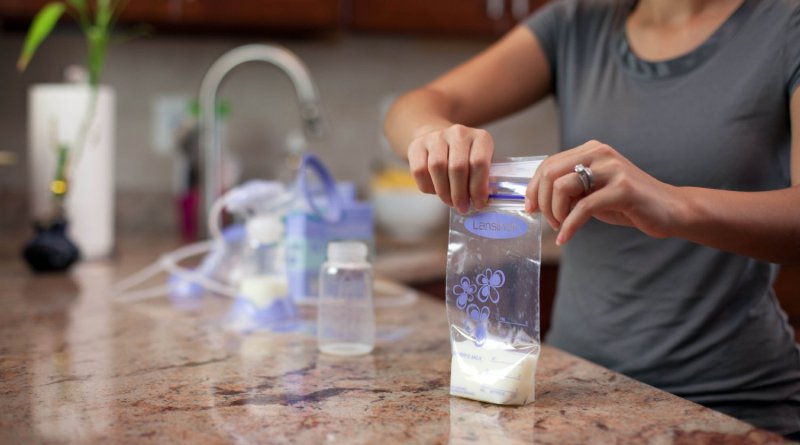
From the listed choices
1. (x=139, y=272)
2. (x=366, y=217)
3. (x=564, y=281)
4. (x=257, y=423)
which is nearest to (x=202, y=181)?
(x=139, y=272)

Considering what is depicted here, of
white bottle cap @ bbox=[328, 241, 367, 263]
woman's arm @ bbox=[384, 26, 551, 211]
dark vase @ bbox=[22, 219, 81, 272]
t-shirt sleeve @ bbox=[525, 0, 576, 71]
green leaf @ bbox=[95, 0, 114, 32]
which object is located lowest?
dark vase @ bbox=[22, 219, 81, 272]

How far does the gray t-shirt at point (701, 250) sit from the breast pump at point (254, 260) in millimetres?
437

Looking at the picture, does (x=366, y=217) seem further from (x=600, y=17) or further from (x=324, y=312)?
(x=600, y=17)

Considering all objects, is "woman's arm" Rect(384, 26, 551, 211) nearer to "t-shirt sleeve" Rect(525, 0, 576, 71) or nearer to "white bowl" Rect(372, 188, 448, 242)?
"t-shirt sleeve" Rect(525, 0, 576, 71)

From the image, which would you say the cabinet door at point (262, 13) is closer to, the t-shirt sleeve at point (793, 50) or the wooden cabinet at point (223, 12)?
the wooden cabinet at point (223, 12)

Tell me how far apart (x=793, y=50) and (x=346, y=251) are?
0.64 meters

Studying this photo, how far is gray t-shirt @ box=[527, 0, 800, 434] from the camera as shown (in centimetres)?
116

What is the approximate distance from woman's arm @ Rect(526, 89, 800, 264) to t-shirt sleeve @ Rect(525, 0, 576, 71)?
556 mm

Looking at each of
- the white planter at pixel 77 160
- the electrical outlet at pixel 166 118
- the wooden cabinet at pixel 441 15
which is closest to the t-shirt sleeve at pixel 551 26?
the wooden cabinet at pixel 441 15

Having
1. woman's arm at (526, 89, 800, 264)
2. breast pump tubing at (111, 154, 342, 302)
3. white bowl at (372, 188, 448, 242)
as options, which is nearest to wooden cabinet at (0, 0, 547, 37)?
white bowl at (372, 188, 448, 242)

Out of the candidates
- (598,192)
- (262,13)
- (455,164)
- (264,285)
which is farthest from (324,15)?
(598,192)

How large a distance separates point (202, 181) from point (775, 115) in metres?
1.69

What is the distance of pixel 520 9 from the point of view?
2393 mm

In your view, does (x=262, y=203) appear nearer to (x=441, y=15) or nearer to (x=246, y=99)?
(x=441, y=15)
